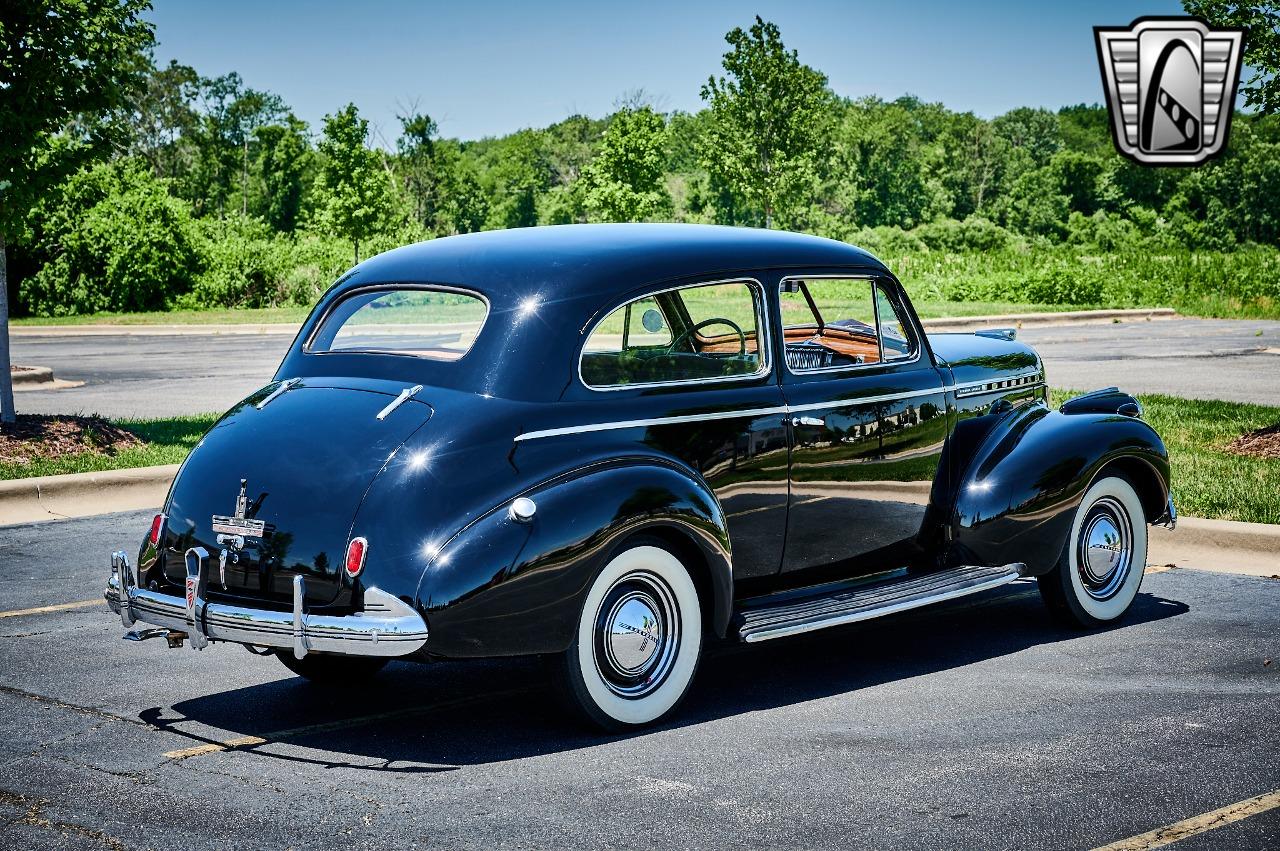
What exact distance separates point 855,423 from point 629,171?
31.3 metres

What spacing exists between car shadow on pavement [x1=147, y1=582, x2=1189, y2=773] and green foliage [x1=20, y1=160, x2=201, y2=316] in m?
28.8

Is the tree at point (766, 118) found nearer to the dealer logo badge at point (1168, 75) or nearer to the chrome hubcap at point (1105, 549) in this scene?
the dealer logo badge at point (1168, 75)

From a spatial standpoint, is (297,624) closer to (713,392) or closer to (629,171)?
(713,392)

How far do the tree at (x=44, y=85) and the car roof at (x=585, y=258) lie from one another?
713 cm

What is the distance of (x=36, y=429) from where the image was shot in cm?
1187

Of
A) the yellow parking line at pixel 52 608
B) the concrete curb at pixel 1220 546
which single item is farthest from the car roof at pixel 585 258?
the concrete curb at pixel 1220 546

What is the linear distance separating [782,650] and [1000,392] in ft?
→ 5.86

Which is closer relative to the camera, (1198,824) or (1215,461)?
(1198,824)

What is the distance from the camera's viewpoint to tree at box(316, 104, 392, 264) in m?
35.5

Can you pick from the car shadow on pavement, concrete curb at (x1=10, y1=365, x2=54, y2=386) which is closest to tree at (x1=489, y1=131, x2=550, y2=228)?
concrete curb at (x1=10, y1=365, x2=54, y2=386)

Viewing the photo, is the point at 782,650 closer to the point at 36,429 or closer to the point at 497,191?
the point at 36,429

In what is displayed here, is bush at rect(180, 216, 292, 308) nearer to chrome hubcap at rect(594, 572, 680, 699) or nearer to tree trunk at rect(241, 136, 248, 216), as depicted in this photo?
chrome hubcap at rect(594, 572, 680, 699)

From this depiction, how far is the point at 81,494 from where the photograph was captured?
34.3 feet

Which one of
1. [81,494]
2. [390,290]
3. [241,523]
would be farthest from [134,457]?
[241,523]
